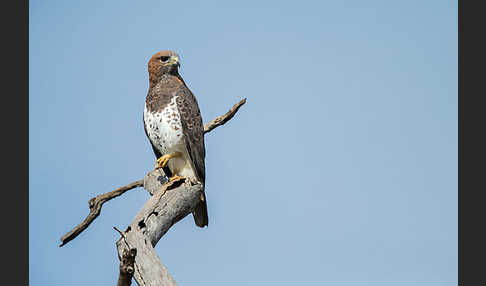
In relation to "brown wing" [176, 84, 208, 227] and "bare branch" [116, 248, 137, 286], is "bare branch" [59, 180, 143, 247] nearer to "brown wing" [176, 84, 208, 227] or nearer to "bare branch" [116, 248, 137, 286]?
"brown wing" [176, 84, 208, 227]

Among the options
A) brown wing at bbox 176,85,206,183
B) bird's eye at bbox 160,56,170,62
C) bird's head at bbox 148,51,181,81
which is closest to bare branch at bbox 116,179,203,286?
brown wing at bbox 176,85,206,183

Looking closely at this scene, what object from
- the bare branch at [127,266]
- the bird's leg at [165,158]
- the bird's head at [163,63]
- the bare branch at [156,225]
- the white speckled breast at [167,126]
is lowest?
the bare branch at [127,266]

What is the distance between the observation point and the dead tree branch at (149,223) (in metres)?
5.66

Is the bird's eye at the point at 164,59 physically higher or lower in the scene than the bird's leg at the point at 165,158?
higher

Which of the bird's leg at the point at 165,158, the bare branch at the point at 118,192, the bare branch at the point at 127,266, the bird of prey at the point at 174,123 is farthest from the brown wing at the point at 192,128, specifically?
the bare branch at the point at 127,266

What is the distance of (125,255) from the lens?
475 centimetres

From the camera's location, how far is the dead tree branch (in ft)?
18.6

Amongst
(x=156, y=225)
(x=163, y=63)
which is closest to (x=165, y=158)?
(x=163, y=63)

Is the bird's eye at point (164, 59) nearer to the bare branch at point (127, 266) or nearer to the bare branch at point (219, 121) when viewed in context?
the bare branch at point (219, 121)

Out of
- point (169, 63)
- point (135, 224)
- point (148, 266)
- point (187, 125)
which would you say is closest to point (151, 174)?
point (187, 125)

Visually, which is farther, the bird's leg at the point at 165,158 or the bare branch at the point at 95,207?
the bird's leg at the point at 165,158

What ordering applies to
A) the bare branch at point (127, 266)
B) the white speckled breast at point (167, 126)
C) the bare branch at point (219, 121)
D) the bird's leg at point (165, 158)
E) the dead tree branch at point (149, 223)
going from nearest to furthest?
1. the bare branch at point (127, 266)
2. the dead tree branch at point (149, 223)
3. the white speckled breast at point (167, 126)
4. the bird's leg at point (165, 158)
5. the bare branch at point (219, 121)

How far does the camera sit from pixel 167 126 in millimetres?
7770

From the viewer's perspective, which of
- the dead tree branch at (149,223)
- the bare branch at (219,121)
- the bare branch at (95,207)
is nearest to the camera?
the dead tree branch at (149,223)
